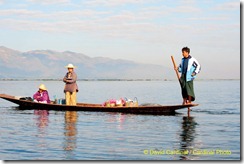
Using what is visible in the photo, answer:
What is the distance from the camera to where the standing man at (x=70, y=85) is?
23031mm

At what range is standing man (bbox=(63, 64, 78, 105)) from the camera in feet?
75.6

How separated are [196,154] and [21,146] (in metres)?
4.55

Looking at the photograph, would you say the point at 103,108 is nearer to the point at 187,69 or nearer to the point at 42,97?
the point at 42,97

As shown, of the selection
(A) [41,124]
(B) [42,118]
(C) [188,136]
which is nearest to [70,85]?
(B) [42,118]

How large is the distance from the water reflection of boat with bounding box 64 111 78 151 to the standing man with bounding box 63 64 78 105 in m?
0.82

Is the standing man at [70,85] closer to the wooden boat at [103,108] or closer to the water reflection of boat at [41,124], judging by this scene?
the wooden boat at [103,108]

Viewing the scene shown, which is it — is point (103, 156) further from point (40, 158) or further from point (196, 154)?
point (196, 154)

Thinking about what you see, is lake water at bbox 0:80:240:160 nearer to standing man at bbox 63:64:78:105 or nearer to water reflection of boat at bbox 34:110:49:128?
water reflection of boat at bbox 34:110:49:128

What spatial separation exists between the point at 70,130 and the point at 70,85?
22.6ft

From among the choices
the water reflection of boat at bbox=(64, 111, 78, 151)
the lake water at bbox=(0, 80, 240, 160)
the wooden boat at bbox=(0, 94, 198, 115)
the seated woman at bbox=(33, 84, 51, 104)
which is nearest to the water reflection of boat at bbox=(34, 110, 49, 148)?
the lake water at bbox=(0, 80, 240, 160)

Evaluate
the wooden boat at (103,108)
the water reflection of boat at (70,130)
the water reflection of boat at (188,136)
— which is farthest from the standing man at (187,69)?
the water reflection of boat at (70,130)

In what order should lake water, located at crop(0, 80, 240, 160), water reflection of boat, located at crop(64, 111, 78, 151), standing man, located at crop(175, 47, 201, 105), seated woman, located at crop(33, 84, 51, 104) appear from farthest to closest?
seated woman, located at crop(33, 84, 51, 104), standing man, located at crop(175, 47, 201, 105), water reflection of boat, located at crop(64, 111, 78, 151), lake water, located at crop(0, 80, 240, 160)

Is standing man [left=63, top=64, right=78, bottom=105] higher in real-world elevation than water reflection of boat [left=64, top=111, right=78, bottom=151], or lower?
higher

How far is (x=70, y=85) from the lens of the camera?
76.6ft
